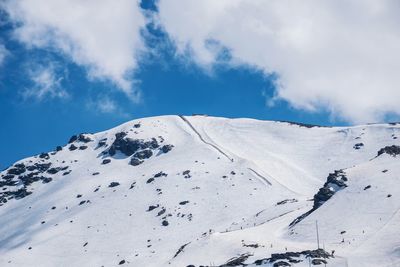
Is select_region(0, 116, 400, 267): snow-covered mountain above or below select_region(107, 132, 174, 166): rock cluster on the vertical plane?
below

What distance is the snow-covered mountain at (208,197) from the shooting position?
2785 inches

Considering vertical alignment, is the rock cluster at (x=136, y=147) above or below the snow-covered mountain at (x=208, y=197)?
above

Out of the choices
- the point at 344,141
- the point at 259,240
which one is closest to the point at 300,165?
the point at 344,141

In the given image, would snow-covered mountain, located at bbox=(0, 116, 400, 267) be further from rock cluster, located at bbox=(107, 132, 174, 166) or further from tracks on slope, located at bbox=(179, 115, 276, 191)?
tracks on slope, located at bbox=(179, 115, 276, 191)

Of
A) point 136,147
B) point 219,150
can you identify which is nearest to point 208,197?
point 219,150

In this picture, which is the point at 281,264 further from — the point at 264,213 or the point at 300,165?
the point at 300,165

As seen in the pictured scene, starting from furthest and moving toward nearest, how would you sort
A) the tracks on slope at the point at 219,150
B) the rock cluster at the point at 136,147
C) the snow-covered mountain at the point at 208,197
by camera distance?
1. the rock cluster at the point at 136,147
2. the tracks on slope at the point at 219,150
3. the snow-covered mountain at the point at 208,197

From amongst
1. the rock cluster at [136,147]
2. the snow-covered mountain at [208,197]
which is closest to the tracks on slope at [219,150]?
the snow-covered mountain at [208,197]

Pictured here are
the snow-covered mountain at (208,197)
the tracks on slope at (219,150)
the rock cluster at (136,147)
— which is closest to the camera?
the snow-covered mountain at (208,197)

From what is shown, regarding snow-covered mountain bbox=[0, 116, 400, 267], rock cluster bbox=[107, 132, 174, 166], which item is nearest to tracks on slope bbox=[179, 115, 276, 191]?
snow-covered mountain bbox=[0, 116, 400, 267]

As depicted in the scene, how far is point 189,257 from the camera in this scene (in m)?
71.6

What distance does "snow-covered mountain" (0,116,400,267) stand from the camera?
2785 inches

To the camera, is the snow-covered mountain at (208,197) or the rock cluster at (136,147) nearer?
the snow-covered mountain at (208,197)

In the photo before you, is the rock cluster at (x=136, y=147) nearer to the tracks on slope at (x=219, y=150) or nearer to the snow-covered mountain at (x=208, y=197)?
the snow-covered mountain at (x=208, y=197)
